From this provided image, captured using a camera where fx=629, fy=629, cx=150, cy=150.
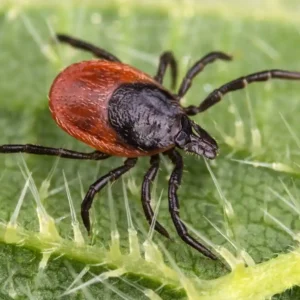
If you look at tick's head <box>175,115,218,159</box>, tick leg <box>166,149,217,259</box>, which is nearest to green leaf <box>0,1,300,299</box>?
tick leg <box>166,149,217,259</box>

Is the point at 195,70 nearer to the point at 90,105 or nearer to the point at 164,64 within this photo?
the point at 164,64

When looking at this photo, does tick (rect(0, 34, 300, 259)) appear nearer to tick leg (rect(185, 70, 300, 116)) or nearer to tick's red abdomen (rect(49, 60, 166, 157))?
tick's red abdomen (rect(49, 60, 166, 157))

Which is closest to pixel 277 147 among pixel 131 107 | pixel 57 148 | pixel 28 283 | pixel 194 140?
pixel 194 140

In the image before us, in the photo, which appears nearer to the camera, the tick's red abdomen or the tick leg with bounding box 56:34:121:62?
the tick's red abdomen

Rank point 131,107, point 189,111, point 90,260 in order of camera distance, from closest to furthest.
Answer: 1. point 90,260
2. point 131,107
3. point 189,111

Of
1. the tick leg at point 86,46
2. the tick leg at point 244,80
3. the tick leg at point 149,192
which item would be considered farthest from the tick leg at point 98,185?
the tick leg at point 86,46

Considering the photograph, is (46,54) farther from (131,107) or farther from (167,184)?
(167,184)
